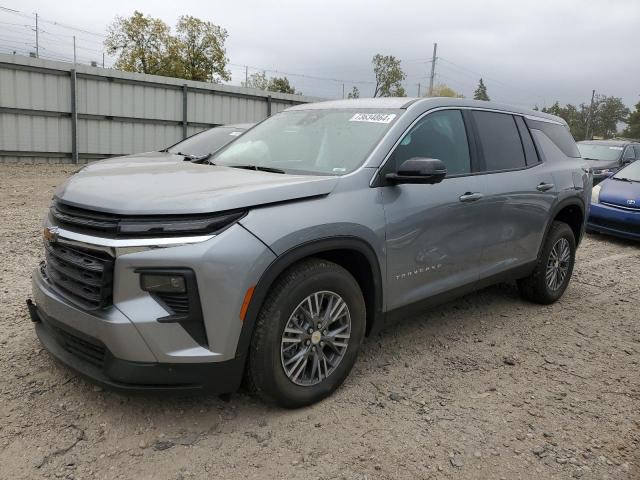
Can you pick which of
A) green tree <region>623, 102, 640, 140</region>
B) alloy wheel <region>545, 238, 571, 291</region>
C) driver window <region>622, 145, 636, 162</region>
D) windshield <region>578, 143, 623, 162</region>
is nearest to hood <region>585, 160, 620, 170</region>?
windshield <region>578, 143, 623, 162</region>

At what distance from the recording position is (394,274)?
335cm

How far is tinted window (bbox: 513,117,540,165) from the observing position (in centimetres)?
470

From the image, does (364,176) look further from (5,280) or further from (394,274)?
(5,280)

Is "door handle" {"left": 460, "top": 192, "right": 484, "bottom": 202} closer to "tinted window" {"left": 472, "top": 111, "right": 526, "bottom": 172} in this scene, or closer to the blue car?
"tinted window" {"left": 472, "top": 111, "right": 526, "bottom": 172}

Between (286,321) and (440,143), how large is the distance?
1.83 m

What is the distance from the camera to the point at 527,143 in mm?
4754

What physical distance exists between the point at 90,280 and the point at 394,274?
1747mm

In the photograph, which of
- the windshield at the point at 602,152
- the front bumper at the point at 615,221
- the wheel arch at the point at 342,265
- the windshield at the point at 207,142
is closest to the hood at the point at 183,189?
the wheel arch at the point at 342,265

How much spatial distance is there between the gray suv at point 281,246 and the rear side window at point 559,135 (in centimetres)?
87

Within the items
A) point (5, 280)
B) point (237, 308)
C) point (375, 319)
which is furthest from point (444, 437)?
point (5, 280)

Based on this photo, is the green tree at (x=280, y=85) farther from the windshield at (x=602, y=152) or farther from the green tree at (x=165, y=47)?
the windshield at (x=602, y=152)

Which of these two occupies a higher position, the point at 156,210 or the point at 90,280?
the point at 156,210

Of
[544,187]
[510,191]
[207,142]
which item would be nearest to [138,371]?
[510,191]

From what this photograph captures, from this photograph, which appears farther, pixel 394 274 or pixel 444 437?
pixel 394 274
